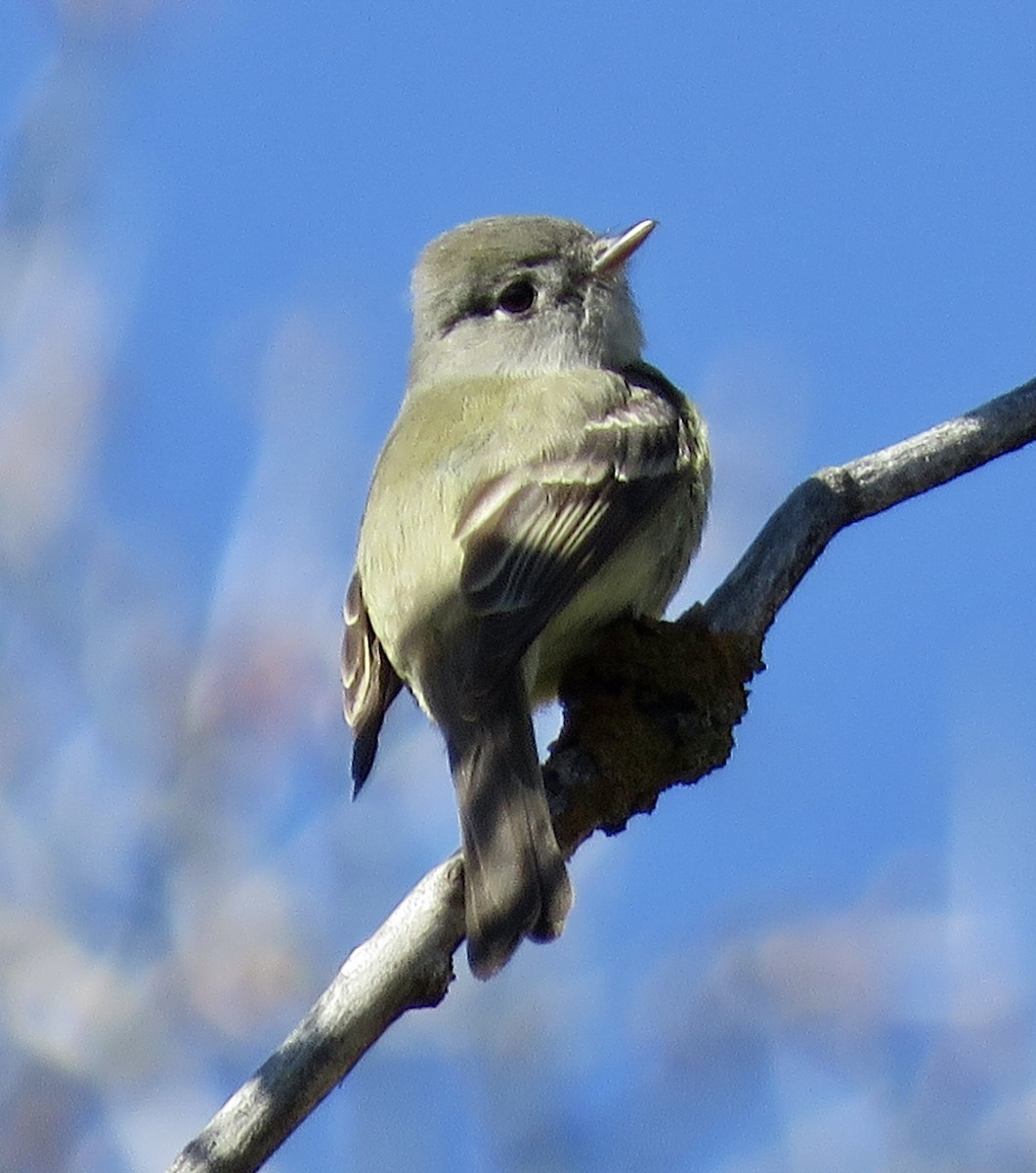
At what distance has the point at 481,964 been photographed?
3.44 metres

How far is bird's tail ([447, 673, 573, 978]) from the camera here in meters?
3.45

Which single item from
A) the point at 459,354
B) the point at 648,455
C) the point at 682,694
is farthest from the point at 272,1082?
the point at 459,354

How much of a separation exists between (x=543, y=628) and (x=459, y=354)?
153 centimetres

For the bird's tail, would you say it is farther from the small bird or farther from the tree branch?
the tree branch

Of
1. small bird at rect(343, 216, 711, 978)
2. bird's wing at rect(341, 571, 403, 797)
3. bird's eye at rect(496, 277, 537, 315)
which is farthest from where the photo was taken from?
bird's eye at rect(496, 277, 537, 315)

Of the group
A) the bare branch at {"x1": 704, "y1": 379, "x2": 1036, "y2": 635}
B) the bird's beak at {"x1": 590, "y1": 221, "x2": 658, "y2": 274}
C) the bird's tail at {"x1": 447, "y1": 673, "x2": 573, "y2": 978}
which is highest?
the bird's beak at {"x1": 590, "y1": 221, "x2": 658, "y2": 274}

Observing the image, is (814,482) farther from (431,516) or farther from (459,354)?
(459,354)

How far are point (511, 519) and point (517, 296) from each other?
1410mm

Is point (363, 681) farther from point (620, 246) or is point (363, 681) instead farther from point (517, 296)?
point (620, 246)

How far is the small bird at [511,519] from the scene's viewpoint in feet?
12.7

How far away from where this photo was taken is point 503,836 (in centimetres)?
368

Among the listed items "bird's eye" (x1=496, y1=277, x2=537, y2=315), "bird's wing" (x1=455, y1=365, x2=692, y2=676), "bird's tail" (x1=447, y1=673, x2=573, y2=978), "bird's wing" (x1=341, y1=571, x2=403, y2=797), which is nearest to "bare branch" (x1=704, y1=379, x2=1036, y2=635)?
"bird's wing" (x1=455, y1=365, x2=692, y2=676)

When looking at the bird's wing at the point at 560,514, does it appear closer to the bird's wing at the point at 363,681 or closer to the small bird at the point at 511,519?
the small bird at the point at 511,519

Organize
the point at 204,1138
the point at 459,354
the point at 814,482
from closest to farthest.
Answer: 1. the point at 204,1138
2. the point at 814,482
3. the point at 459,354
